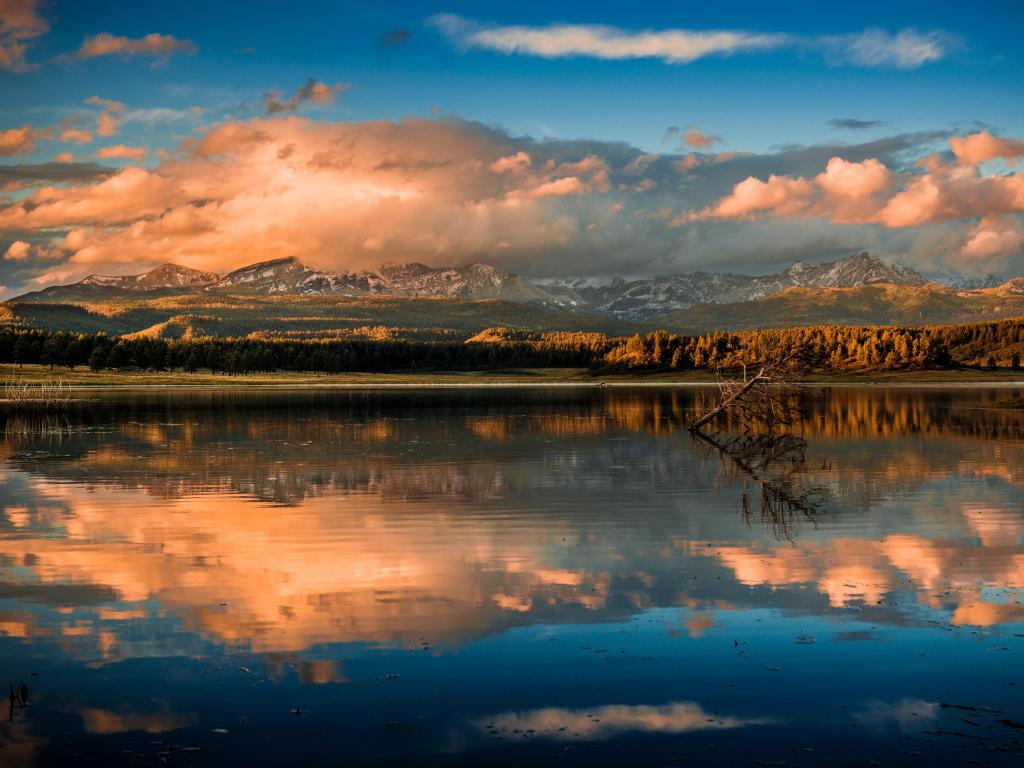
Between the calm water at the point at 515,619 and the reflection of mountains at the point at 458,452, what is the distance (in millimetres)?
724

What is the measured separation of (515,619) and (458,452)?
39147mm

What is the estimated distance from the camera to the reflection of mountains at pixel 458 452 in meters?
44.2

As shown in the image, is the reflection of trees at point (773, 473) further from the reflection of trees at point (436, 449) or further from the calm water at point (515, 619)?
the reflection of trees at point (436, 449)

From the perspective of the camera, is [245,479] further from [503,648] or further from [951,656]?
[951,656]

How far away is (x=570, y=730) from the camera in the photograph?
47.7 feet

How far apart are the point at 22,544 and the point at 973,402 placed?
116983 mm

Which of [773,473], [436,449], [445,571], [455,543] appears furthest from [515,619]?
[436,449]

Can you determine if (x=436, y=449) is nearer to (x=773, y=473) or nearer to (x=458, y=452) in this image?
(x=458, y=452)

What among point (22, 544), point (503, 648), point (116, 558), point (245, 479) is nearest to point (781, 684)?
point (503, 648)

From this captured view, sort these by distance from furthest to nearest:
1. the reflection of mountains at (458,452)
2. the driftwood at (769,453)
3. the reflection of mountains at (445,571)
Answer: the reflection of mountains at (458,452), the driftwood at (769,453), the reflection of mountains at (445,571)

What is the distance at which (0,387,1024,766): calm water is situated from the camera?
14391 mm

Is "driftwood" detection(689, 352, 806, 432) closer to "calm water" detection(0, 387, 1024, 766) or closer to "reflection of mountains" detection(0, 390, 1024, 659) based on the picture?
"reflection of mountains" detection(0, 390, 1024, 659)

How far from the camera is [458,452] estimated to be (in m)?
59.5

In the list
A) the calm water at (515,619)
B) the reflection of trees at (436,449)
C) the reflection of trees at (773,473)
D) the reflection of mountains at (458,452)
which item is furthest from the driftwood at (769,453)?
the reflection of mountains at (458,452)
